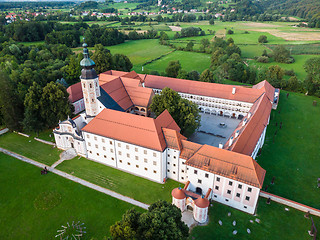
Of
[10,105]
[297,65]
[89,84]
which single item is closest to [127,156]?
[89,84]

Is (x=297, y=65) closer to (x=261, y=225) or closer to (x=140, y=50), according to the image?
(x=140, y=50)

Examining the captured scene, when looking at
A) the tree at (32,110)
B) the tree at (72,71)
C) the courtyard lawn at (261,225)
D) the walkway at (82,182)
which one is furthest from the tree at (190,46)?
the courtyard lawn at (261,225)

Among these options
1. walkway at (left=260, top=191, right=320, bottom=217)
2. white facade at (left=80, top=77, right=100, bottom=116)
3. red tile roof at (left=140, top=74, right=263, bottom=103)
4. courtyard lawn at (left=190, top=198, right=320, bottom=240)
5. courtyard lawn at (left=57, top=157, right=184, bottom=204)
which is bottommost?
courtyard lawn at (left=57, top=157, right=184, bottom=204)

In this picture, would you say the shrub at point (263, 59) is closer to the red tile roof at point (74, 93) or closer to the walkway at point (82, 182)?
the red tile roof at point (74, 93)

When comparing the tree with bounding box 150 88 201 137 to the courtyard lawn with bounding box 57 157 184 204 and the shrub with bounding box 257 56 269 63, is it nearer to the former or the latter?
the courtyard lawn with bounding box 57 157 184 204

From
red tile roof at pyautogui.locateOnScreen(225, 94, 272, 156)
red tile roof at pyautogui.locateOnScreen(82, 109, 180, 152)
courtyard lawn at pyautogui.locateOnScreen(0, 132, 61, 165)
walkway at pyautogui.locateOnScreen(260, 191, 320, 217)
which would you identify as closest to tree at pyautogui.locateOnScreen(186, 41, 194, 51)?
red tile roof at pyautogui.locateOnScreen(225, 94, 272, 156)

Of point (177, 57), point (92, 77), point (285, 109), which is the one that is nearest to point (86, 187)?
point (92, 77)
